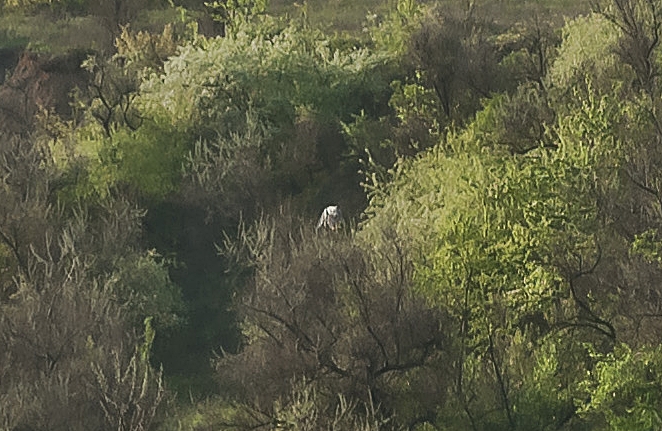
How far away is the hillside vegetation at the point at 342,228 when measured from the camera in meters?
17.8

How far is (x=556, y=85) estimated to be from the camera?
26.8 m

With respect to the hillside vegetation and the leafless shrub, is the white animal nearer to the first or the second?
the hillside vegetation

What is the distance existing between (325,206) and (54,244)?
9065mm

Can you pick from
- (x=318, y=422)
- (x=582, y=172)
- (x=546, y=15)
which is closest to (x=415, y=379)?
(x=318, y=422)

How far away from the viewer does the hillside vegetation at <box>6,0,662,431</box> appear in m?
17.8

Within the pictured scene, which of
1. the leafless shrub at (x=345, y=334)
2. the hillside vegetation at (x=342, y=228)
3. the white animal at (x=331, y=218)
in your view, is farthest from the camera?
the white animal at (x=331, y=218)

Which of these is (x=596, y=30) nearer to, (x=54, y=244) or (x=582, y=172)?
(x=582, y=172)

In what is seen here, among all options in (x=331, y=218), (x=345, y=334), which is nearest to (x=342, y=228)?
(x=331, y=218)

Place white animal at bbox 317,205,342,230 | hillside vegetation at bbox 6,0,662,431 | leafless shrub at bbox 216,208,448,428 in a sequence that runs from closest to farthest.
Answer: leafless shrub at bbox 216,208,448,428 < hillside vegetation at bbox 6,0,662,431 < white animal at bbox 317,205,342,230

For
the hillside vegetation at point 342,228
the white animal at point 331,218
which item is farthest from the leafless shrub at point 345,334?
the white animal at point 331,218

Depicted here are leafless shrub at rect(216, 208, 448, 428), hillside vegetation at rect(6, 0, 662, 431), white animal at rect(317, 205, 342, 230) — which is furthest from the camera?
white animal at rect(317, 205, 342, 230)

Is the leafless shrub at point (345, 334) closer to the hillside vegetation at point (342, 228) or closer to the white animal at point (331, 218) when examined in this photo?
the hillside vegetation at point (342, 228)

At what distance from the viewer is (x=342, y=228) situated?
24734 millimetres

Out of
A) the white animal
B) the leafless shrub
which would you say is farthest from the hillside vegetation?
the white animal
